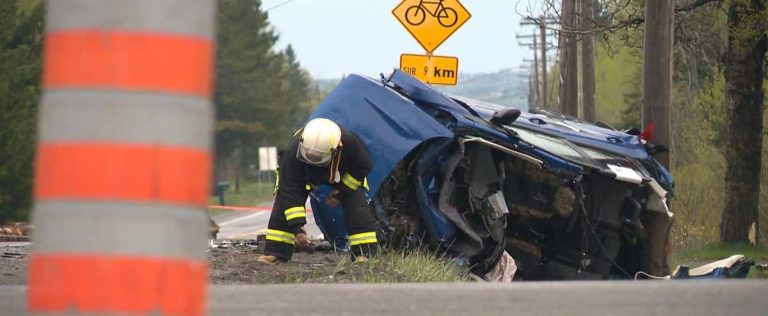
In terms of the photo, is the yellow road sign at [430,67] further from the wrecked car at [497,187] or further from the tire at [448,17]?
the wrecked car at [497,187]

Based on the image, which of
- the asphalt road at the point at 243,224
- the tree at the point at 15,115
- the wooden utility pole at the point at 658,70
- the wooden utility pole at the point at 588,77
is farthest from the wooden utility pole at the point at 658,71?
the tree at the point at 15,115

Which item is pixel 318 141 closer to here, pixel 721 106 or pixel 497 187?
pixel 497 187

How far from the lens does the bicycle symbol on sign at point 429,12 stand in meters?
15.8

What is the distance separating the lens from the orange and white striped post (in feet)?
8.16

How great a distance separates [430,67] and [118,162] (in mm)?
13533

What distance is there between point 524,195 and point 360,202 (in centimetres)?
199

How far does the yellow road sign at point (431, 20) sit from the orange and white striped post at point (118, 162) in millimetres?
13304

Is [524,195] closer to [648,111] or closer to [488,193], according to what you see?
[488,193]

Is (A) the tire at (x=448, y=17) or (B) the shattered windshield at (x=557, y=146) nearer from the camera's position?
(B) the shattered windshield at (x=557, y=146)

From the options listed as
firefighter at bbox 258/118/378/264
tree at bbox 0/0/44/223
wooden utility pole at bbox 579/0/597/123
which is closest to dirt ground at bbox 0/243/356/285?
firefighter at bbox 258/118/378/264

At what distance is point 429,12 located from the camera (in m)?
15.9

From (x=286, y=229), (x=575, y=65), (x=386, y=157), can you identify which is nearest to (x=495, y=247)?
(x=386, y=157)

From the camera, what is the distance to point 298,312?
4109 millimetres

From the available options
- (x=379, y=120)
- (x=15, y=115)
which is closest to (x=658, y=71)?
(x=379, y=120)
